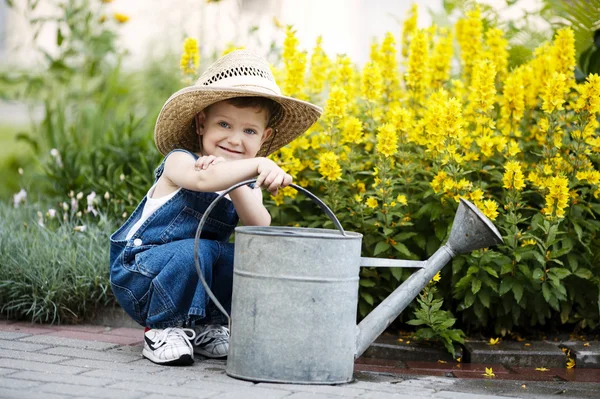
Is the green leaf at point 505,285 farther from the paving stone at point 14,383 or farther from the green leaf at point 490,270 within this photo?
the paving stone at point 14,383

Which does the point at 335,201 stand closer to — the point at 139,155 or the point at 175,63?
the point at 139,155

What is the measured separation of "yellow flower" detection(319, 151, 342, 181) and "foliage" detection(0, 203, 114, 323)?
1.02m

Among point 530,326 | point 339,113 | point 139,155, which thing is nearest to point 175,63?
point 139,155

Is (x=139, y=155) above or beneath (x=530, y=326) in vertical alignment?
above

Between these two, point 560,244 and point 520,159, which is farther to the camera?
point 520,159

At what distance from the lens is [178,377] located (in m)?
2.59

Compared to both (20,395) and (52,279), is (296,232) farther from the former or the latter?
(52,279)

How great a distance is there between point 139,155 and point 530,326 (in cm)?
225

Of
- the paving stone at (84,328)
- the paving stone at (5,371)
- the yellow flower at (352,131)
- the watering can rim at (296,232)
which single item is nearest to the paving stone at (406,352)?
the watering can rim at (296,232)

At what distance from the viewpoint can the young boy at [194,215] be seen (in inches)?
111

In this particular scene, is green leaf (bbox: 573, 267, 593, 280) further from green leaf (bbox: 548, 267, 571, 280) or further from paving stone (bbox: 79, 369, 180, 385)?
paving stone (bbox: 79, 369, 180, 385)

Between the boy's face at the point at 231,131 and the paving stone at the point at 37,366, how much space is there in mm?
870

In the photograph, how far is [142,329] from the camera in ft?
11.5

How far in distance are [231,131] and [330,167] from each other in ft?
1.89
